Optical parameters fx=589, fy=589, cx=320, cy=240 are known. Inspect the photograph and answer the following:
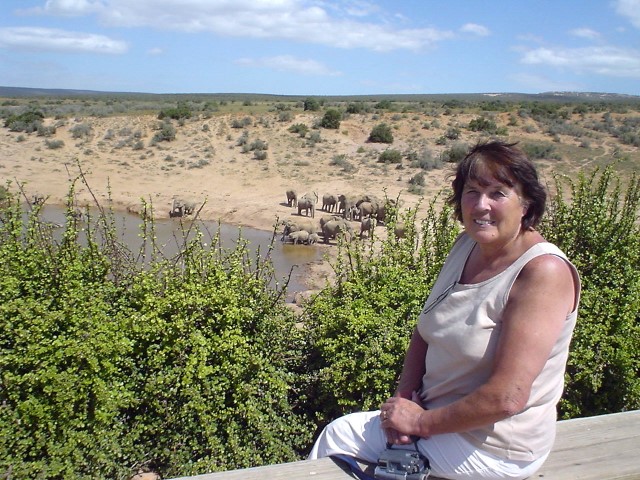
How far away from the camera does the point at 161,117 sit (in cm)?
3731

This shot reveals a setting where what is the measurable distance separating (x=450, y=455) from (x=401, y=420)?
206mm

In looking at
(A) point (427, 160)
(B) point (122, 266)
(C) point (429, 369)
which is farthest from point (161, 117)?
(C) point (429, 369)

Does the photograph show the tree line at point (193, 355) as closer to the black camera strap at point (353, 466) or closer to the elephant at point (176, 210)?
the black camera strap at point (353, 466)

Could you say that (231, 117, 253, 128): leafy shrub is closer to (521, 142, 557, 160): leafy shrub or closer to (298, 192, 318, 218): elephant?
(521, 142, 557, 160): leafy shrub

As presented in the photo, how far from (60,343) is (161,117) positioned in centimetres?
3553

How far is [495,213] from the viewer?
208 centimetres

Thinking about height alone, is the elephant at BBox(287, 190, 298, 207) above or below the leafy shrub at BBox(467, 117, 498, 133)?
below

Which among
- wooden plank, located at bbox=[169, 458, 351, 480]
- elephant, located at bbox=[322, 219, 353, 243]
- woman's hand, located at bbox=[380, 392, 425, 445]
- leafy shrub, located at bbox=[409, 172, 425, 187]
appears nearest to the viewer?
wooden plank, located at bbox=[169, 458, 351, 480]

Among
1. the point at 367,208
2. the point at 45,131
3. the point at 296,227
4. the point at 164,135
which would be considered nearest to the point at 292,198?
the point at 367,208

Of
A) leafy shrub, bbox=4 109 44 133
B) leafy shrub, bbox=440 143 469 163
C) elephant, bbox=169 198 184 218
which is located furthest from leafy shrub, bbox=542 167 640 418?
leafy shrub, bbox=4 109 44 133

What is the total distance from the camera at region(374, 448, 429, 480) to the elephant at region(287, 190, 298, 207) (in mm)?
18256

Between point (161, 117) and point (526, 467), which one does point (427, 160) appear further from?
point (526, 467)

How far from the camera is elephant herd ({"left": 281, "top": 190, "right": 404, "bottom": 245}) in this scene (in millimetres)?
15609

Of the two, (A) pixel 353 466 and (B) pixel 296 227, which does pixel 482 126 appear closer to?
(B) pixel 296 227
